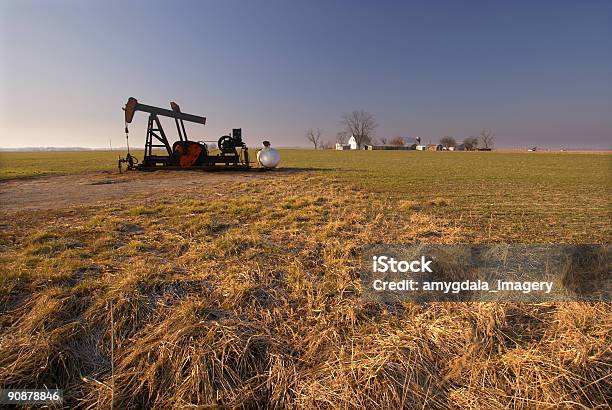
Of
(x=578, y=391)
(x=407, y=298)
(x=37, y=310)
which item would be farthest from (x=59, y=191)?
(x=578, y=391)

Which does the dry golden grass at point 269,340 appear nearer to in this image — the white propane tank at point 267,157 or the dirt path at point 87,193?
the dirt path at point 87,193

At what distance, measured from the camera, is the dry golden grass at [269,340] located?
2408 millimetres

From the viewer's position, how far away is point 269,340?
2.82m

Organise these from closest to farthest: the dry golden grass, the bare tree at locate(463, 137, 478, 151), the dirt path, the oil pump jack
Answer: the dry golden grass → the dirt path → the oil pump jack → the bare tree at locate(463, 137, 478, 151)

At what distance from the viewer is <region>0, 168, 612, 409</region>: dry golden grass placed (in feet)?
7.90

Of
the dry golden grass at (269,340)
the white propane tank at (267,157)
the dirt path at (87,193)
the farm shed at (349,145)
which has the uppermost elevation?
the farm shed at (349,145)

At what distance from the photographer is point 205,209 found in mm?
7715

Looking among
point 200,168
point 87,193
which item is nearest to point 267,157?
point 200,168

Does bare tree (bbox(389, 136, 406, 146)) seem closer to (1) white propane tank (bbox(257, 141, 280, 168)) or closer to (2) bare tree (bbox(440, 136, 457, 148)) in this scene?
(2) bare tree (bbox(440, 136, 457, 148))

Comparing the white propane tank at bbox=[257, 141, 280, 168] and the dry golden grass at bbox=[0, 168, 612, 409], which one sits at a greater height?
the white propane tank at bbox=[257, 141, 280, 168]

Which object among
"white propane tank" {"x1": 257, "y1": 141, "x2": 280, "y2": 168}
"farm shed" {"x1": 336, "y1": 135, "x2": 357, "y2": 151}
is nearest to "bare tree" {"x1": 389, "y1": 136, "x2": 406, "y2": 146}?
"farm shed" {"x1": 336, "y1": 135, "x2": 357, "y2": 151}

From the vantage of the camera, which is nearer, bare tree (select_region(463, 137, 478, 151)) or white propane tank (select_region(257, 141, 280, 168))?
white propane tank (select_region(257, 141, 280, 168))

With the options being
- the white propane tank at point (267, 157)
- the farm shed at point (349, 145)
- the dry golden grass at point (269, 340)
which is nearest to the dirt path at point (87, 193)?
the dry golden grass at point (269, 340)

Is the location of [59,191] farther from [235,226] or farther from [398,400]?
[398,400]
